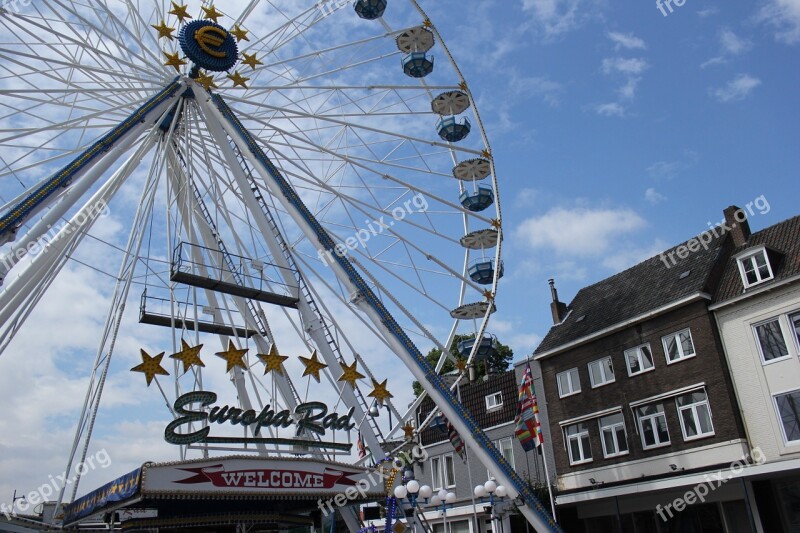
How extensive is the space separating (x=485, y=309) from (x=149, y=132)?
11.8m

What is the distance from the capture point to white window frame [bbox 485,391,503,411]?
3266 cm

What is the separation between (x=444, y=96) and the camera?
25672mm

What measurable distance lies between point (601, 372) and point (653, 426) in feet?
9.99

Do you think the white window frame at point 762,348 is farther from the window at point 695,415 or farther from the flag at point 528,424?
the flag at point 528,424

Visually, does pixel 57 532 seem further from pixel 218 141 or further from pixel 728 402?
pixel 728 402

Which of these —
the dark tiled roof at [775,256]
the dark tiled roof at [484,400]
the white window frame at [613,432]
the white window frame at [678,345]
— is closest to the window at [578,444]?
the white window frame at [613,432]

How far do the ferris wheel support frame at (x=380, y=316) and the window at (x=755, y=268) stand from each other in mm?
10715

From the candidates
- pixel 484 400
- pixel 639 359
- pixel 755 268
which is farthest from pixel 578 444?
pixel 755 268

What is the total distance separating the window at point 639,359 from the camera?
26297mm

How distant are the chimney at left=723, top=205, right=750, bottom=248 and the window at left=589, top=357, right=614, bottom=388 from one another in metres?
6.35

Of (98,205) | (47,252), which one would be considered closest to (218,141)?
(98,205)

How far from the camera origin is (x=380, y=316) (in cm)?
2022

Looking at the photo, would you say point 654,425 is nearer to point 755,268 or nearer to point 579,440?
point 579,440

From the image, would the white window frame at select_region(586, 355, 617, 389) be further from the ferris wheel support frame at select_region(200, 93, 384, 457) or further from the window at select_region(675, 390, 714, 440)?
the ferris wheel support frame at select_region(200, 93, 384, 457)
